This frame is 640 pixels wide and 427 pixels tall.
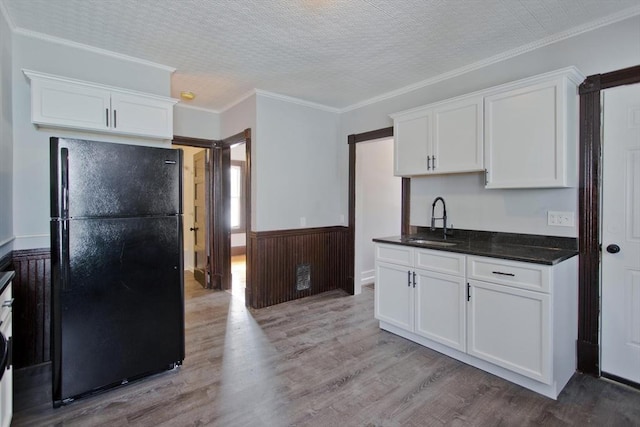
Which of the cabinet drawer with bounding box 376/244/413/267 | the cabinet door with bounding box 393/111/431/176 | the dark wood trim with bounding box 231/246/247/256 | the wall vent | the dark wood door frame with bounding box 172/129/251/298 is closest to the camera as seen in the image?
the cabinet drawer with bounding box 376/244/413/267

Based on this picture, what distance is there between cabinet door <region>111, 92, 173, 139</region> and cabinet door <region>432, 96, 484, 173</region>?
2452mm

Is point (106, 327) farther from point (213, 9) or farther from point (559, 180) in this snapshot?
point (559, 180)

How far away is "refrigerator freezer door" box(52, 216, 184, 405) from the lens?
2.01 metres

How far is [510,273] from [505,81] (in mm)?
1705

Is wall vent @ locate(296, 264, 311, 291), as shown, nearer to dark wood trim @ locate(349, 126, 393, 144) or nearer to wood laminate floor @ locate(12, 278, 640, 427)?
wood laminate floor @ locate(12, 278, 640, 427)

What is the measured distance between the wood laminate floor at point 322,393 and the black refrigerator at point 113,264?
21 cm

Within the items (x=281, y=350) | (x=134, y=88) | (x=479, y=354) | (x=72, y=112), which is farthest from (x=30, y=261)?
(x=479, y=354)

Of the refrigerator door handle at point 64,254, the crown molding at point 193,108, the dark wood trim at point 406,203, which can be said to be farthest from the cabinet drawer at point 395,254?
the crown molding at point 193,108

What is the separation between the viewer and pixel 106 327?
83.7 inches

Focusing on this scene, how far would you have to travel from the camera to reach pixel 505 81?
111 inches

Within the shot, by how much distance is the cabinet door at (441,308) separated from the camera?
2.53 metres

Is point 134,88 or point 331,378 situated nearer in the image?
point 331,378

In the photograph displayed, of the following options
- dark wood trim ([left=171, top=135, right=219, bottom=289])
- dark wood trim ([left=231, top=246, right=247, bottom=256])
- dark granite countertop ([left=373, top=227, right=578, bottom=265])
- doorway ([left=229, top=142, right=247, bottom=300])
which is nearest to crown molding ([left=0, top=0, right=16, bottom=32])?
dark wood trim ([left=171, top=135, right=219, bottom=289])

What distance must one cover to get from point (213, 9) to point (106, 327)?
2.23 m
